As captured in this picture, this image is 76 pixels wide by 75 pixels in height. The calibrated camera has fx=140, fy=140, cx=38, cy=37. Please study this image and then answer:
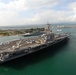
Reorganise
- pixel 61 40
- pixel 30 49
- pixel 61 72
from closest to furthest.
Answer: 1. pixel 61 72
2. pixel 30 49
3. pixel 61 40

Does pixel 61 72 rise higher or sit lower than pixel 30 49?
lower

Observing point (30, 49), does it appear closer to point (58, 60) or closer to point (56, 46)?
point (58, 60)

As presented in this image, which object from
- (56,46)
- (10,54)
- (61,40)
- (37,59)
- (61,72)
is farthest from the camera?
(61,40)

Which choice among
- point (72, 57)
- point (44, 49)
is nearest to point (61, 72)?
point (72, 57)

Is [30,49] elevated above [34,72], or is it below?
above

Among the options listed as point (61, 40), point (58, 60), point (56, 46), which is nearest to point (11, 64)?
point (58, 60)

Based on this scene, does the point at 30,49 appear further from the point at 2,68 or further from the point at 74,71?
the point at 74,71

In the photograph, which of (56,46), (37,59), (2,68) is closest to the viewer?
(2,68)

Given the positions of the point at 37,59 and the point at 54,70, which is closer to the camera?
the point at 54,70

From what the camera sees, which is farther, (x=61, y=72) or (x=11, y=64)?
(x=11, y=64)
